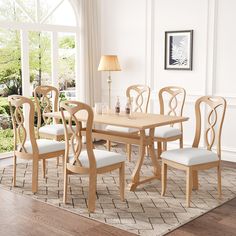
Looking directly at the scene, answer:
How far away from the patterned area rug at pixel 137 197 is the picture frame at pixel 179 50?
1.68 m

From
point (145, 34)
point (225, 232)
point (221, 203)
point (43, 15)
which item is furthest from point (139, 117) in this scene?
point (43, 15)

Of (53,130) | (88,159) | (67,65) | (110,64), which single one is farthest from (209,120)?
(67,65)

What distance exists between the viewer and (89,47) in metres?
6.95

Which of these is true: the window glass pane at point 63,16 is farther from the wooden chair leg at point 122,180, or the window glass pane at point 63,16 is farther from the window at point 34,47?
the wooden chair leg at point 122,180

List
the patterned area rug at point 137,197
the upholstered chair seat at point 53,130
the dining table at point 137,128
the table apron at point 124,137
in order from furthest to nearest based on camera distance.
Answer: the upholstered chair seat at point 53,130
the table apron at point 124,137
the dining table at point 137,128
the patterned area rug at point 137,197

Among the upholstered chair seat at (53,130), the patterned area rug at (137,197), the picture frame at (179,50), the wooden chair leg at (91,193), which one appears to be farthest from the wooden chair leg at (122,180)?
the picture frame at (179,50)

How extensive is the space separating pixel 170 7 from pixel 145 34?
1.97 feet

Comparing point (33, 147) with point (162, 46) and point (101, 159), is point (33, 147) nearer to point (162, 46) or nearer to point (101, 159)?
point (101, 159)

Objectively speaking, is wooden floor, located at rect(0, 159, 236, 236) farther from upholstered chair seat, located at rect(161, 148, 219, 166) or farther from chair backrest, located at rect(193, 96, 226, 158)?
chair backrest, located at rect(193, 96, 226, 158)

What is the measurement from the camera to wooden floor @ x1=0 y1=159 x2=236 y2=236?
11.2ft

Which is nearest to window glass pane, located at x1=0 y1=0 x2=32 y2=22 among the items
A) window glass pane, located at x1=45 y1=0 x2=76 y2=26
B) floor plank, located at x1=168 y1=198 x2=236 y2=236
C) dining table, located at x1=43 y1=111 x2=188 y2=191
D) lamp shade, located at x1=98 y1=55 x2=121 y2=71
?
window glass pane, located at x1=45 y1=0 x2=76 y2=26

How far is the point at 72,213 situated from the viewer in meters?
3.82

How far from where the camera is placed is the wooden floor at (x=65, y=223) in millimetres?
3412

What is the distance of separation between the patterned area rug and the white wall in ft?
3.82
